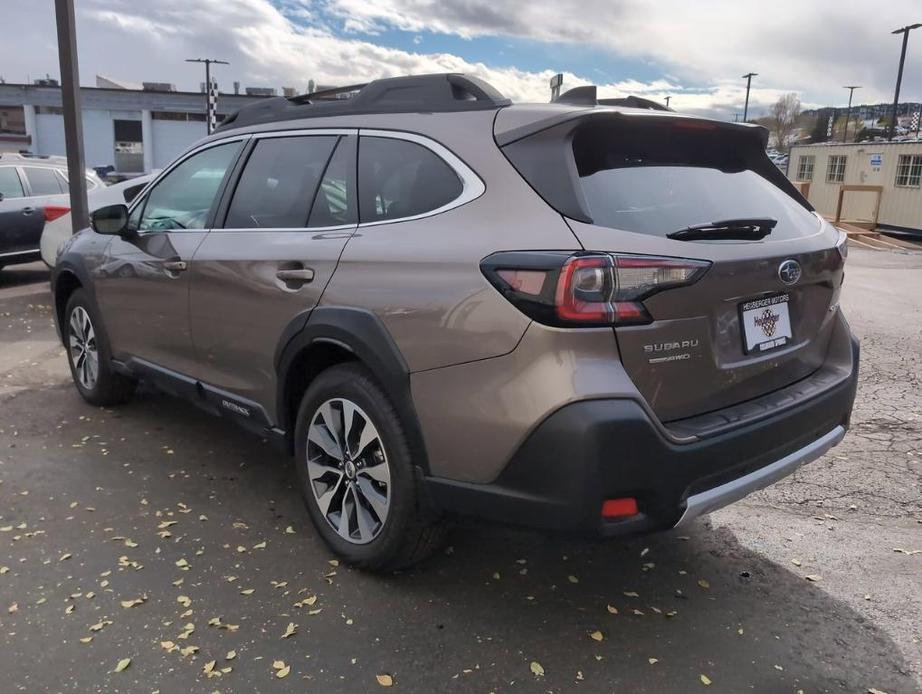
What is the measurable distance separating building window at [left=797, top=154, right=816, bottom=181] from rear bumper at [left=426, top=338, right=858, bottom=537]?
94.3 ft

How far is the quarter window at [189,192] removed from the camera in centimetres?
396

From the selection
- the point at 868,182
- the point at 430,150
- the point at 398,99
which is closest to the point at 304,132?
the point at 398,99

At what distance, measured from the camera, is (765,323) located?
2.74 m

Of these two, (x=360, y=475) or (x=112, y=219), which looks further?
(x=112, y=219)

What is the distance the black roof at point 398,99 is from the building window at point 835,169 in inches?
1039

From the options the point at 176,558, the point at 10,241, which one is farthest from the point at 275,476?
the point at 10,241

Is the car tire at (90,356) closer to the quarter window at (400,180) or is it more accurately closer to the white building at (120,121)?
the quarter window at (400,180)

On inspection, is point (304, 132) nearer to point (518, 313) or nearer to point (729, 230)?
point (518, 313)

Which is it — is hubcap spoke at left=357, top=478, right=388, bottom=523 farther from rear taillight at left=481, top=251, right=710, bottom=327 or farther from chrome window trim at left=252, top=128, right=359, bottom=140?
chrome window trim at left=252, top=128, right=359, bottom=140

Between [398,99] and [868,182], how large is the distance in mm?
25213

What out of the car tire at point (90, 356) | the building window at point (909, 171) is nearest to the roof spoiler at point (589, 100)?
the car tire at point (90, 356)

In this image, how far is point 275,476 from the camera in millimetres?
4156

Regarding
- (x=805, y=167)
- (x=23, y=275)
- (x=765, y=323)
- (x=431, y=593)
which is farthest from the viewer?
(x=805, y=167)

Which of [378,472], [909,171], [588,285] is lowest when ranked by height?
[378,472]
